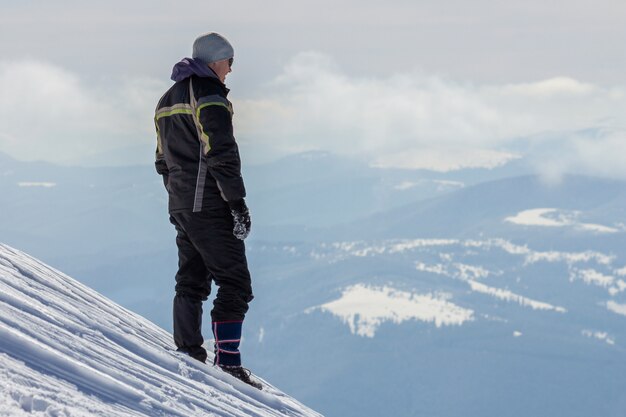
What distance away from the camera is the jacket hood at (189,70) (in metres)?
6.10

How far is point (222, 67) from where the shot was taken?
20.6 ft

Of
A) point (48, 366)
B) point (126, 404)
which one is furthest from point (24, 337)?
point (126, 404)

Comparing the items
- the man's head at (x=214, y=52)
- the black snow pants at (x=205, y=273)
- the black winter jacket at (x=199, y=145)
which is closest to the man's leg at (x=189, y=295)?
the black snow pants at (x=205, y=273)

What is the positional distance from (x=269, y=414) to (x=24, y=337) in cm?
247

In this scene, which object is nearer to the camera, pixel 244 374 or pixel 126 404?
pixel 126 404

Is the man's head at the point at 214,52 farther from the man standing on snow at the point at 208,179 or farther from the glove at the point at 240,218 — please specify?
the glove at the point at 240,218

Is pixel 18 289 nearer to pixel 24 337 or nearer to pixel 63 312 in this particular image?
pixel 63 312

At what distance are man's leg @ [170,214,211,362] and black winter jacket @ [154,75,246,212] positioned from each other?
1.33 ft

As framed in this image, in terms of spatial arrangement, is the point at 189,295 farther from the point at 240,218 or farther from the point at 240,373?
the point at 240,218

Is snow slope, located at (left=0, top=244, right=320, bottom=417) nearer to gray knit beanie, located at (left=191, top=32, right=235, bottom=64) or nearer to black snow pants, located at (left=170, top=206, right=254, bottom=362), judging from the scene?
black snow pants, located at (left=170, top=206, right=254, bottom=362)

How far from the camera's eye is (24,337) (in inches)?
180

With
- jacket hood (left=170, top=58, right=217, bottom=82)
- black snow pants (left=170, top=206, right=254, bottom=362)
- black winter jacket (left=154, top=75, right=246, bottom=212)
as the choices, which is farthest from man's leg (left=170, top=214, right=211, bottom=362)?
jacket hood (left=170, top=58, right=217, bottom=82)

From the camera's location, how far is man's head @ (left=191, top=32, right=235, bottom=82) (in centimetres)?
620

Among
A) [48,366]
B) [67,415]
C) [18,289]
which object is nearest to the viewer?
[67,415]
